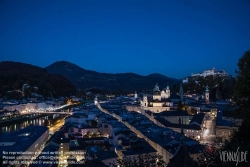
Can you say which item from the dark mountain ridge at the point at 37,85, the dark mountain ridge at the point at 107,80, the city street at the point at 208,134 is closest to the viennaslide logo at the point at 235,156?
the city street at the point at 208,134

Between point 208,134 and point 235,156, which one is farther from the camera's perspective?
point 208,134

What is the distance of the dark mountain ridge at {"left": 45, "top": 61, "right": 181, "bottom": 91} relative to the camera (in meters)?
98.8

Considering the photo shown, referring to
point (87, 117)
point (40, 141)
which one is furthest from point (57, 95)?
point (40, 141)

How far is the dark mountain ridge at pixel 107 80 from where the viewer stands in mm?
98812

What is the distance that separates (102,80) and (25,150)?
9790 cm

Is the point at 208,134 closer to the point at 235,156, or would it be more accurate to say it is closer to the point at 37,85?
the point at 235,156

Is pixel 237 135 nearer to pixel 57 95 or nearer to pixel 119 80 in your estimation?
pixel 57 95

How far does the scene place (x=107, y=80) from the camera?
357 feet

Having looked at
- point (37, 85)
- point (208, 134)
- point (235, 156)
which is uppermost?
point (37, 85)

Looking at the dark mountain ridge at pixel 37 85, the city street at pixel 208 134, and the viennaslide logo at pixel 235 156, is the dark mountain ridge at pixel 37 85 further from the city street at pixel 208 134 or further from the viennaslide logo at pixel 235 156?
the viennaslide logo at pixel 235 156

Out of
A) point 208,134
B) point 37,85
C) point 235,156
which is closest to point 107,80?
point 37,85

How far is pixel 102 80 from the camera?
109m

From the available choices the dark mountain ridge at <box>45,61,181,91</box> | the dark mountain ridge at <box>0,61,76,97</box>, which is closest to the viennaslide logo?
the dark mountain ridge at <box>0,61,76,97</box>

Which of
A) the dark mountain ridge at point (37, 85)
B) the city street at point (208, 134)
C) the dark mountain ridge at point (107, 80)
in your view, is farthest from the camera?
the dark mountain ridge at point (107, 80)
